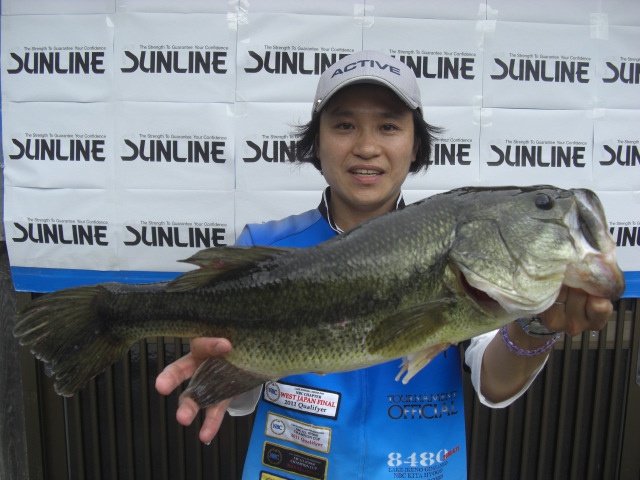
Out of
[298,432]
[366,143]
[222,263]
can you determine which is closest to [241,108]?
[366,143]

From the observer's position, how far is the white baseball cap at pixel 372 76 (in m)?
1.91

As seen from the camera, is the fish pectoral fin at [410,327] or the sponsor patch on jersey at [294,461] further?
the sponsor patch on jersey at [294,461]

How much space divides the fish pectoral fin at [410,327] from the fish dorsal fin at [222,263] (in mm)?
453

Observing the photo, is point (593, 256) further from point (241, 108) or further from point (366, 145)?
point (241, 108)

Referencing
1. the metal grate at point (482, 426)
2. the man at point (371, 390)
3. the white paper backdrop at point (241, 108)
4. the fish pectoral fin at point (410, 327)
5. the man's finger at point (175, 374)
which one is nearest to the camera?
the fish pectoral fin at point (410, 327)

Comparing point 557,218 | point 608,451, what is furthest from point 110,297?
point 608,451

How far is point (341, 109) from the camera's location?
6.56 feet

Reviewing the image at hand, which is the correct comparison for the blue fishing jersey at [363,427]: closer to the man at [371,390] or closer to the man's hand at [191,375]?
the man at [371,390]

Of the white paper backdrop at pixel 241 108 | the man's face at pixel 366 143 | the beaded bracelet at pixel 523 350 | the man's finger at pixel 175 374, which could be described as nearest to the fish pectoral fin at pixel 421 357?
the beaded bracelet at pixel 523 350

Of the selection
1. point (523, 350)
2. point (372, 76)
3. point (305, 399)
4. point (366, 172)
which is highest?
point (372, 76)

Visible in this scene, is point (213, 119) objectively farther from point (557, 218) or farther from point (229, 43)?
point (557, 218)

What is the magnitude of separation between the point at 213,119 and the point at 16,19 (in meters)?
1.68

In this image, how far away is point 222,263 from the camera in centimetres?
164

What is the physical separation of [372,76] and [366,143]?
295mm
